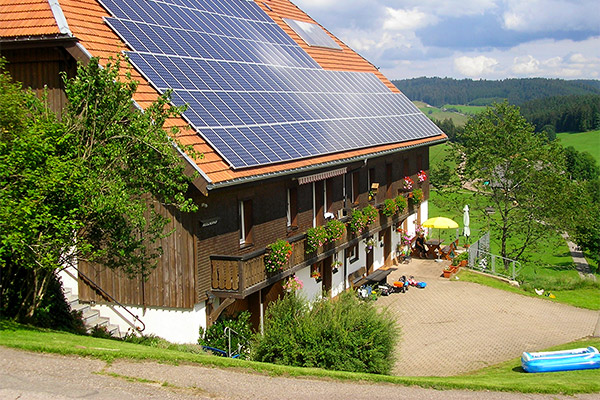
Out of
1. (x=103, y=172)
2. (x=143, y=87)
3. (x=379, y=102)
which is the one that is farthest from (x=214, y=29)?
(x=103, y=172)

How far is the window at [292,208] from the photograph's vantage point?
19547 millimetres

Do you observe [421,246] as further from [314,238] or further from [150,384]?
[150,384]

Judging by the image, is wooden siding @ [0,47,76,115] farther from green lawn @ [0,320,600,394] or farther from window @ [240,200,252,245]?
green lawn @ [0,320,600,394]

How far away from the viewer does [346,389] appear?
10.5 meters

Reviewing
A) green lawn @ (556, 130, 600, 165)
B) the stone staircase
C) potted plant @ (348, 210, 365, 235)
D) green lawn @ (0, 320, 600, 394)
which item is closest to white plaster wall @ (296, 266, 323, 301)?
potted plant @ (348, 210, 365, 235)

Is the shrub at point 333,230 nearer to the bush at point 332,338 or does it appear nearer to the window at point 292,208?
the window at point 292,208

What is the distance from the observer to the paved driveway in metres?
17.7

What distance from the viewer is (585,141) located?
13362 cm

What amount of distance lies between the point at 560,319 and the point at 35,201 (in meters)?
17.9

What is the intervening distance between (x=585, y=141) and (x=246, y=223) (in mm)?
130648

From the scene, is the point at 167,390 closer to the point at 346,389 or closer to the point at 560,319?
the point at 346,389

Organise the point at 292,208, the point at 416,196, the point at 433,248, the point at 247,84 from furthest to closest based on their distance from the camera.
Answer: the point at 433,248 < the point at 416,196 < the point at 247,84 < the point at 292,208

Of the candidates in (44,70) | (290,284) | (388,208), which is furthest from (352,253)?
(44,70)

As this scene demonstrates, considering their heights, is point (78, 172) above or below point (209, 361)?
above
